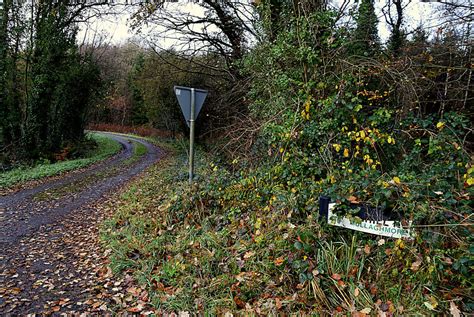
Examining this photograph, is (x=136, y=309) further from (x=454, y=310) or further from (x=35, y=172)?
(x=35, y=172)

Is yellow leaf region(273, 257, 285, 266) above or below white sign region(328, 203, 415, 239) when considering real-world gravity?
below

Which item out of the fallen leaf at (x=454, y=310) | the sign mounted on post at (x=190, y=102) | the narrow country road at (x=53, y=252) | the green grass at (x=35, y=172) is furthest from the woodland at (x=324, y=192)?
the green grass at (x=35, y=172)

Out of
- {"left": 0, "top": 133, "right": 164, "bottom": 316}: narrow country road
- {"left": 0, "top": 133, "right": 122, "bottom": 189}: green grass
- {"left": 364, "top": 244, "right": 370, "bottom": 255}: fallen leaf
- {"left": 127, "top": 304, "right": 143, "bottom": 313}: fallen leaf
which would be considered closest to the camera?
{"left": 364, "top": 244, "right": 370, "bottom": 255}: fallen leaf

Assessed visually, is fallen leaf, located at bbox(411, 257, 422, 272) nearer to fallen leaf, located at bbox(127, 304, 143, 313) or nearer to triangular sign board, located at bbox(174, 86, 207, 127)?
fallen leaf, located at bbox(127, 304, 143, 313)

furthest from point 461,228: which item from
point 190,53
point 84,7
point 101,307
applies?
point 84,7

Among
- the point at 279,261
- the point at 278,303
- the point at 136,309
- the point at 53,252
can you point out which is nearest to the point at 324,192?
the point at 279,261

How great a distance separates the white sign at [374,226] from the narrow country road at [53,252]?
9.52 ft

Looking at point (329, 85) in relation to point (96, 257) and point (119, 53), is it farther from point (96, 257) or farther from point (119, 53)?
point (119, 53)

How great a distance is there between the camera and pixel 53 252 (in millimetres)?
5125

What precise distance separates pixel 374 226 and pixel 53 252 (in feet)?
16.7

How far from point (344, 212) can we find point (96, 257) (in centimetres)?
400

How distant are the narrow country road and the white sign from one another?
290cm

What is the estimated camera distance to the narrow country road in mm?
3721

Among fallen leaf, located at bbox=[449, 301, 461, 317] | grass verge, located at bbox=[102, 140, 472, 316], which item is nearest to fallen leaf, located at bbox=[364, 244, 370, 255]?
grass verge, located at bbox=[102, 140, 472, 316]
